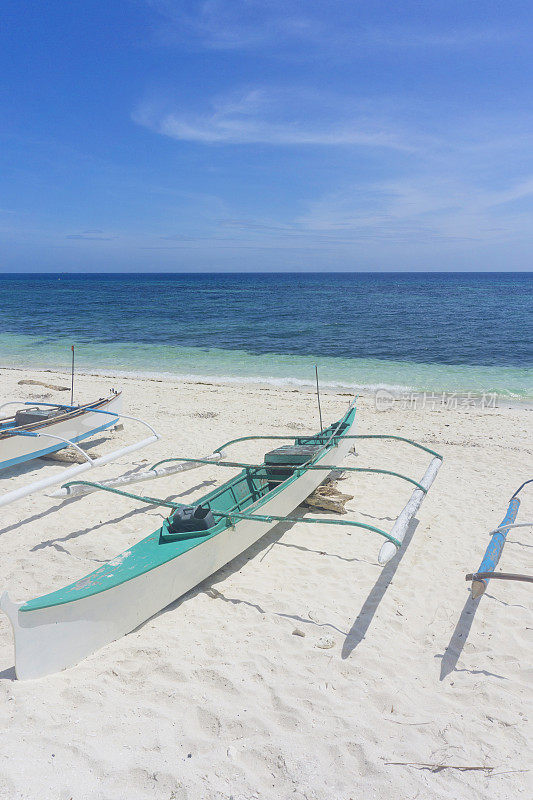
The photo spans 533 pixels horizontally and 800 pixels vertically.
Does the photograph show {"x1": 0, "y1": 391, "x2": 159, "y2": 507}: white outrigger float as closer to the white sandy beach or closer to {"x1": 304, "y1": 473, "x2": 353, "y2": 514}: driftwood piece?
the white sandy beach

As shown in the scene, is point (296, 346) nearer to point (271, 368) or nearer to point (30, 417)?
point (271, 368)

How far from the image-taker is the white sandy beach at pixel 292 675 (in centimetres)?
300

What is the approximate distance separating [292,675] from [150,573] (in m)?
1.43

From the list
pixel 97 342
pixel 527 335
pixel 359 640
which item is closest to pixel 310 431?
pixel 359 640

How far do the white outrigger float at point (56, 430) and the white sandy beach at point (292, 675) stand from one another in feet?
2.88

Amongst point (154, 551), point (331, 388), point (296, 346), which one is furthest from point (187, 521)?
point (296, 346)

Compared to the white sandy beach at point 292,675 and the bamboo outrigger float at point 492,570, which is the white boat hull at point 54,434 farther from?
the bamboo outrigger float at point 492,570

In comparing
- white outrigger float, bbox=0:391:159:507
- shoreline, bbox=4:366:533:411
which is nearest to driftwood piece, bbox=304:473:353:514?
white outrigger float, bbox=0:391:159:507

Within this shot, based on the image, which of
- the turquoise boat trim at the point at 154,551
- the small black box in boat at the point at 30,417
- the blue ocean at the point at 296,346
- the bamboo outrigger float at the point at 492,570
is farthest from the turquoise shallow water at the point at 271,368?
the bamboo outrigger float at the point at 492,570

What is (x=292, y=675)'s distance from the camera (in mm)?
3887

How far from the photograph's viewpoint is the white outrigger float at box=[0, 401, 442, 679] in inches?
142

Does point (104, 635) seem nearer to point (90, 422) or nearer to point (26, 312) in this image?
point (90, 422)

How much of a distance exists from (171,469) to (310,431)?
15.2 ft

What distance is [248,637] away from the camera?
433 cm
